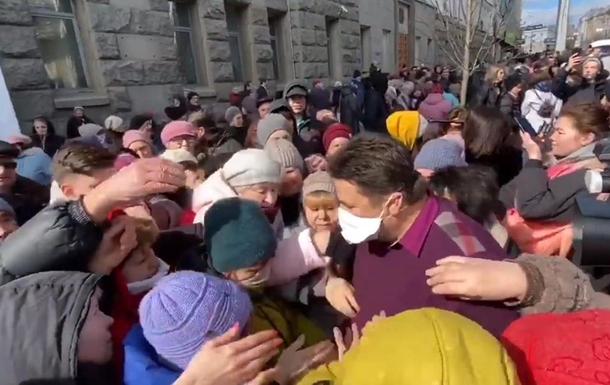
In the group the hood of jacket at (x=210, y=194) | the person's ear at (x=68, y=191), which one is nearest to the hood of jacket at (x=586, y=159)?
the hood of jacket at (x=210, y=194)

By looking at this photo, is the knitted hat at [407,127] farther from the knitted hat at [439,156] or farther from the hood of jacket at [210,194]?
the hood of jacket at [210,194]

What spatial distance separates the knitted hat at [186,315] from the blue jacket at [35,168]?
2759 millimetres

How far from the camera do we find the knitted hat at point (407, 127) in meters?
3.44

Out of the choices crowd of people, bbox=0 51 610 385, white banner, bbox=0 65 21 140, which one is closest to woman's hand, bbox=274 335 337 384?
crowd of people, bbox=0 51 610 385

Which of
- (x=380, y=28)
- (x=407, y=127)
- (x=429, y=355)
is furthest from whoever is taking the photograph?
(x=380, y=28)

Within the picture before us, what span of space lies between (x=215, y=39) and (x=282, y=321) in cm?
732

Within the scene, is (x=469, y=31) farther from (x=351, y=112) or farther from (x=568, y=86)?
(x=351, y=112)

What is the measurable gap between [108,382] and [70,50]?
586 centimetres

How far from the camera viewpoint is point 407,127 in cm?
346

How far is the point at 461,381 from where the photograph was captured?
28.4 inches

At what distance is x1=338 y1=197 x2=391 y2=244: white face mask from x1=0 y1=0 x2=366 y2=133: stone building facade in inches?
189

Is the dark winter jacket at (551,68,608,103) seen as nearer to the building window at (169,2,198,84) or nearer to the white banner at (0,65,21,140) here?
the building window at (169,2,198,84)

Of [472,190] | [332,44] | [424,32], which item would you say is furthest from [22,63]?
[424,32]

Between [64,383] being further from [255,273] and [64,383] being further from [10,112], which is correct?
[10,112]
